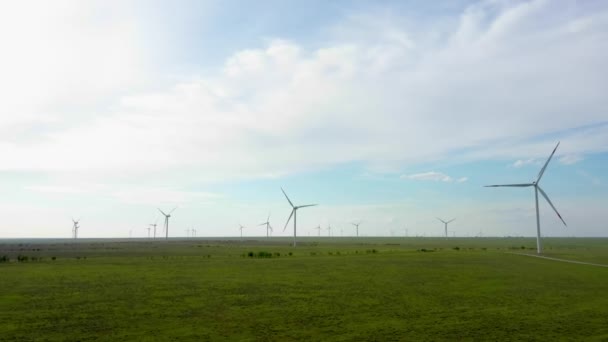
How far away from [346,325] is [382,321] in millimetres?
A: 1731

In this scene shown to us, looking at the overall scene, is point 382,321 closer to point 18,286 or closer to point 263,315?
point 263,315

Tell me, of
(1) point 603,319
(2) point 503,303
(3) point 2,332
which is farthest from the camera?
(2) point 503,303

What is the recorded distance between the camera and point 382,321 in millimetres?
20281

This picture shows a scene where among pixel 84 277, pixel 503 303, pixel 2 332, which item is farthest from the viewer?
pixel 84 277

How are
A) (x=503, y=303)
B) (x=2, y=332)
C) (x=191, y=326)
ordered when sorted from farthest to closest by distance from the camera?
(x=503, y=303), (x=191, y=326), (x=2, y=332)

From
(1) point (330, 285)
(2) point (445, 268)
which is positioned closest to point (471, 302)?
(1) point (330, 285)

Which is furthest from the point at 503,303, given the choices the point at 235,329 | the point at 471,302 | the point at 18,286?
the point at 18,286

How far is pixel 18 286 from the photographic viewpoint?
103 ft

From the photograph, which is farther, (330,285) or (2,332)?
(330,285)

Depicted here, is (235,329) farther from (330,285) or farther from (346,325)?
(330,285)

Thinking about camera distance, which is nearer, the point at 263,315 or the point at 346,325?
the point at 346,325

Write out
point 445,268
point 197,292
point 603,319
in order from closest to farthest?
point 603,319 → point 197,292 → point 445,268

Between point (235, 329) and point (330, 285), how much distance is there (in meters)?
14.1

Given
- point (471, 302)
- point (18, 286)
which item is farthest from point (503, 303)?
point (18, 286)
